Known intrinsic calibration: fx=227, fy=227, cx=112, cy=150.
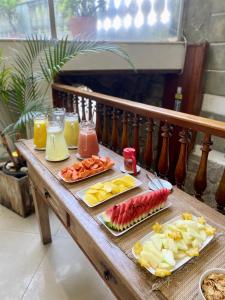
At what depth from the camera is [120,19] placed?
2.30 meters

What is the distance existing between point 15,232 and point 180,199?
1.46m

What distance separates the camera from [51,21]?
1983mm

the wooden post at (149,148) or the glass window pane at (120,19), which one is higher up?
the glass window pane at (120,19)

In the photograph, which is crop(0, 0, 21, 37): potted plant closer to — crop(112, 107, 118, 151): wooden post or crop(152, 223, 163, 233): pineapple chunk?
crop(112, 107, 118, 151): wooden post

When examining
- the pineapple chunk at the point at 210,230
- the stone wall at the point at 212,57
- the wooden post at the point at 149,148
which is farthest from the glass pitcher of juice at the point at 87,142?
the stone wall at the point at 212,57

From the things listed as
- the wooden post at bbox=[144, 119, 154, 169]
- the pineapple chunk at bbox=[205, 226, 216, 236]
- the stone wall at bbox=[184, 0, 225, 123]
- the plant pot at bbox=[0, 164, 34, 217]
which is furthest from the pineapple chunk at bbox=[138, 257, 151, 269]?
the stone wall at bbox=[184, 0, 225, 123]

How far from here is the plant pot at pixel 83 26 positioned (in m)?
2.10

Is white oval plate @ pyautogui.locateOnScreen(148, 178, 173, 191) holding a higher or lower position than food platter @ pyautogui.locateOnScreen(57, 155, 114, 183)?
lower

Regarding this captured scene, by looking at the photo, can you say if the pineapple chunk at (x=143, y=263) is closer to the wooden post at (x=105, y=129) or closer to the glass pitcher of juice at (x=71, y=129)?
the glass pitcher of juice at (x=71, y=129)

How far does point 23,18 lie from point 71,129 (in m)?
1.31

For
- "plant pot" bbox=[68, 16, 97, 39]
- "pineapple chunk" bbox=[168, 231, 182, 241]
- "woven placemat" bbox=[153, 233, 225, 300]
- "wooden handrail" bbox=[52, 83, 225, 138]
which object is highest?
"plant pot" bbox=[68, 16, 97, 39]

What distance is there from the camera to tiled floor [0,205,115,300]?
1.37 meters

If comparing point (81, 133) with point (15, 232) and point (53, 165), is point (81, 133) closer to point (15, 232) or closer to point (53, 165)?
point (53, 165)

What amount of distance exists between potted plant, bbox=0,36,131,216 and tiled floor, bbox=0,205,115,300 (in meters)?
0.27
